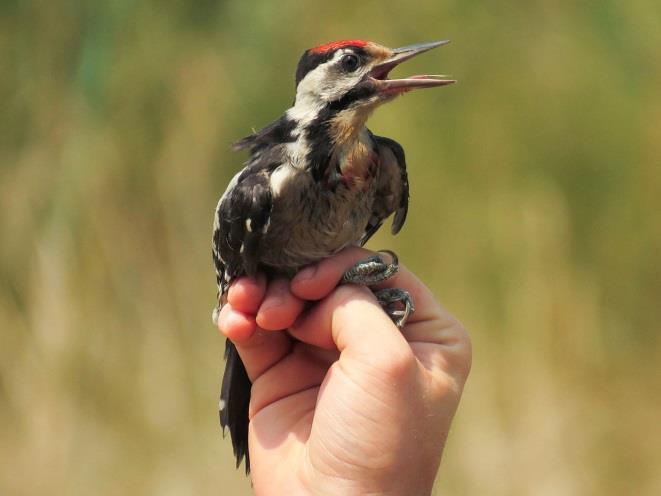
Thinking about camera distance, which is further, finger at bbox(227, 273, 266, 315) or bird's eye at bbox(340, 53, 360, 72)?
bird's eye at bbox(340, 53, 360, 72)

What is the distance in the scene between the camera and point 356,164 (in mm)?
1784

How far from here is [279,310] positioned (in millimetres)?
1688

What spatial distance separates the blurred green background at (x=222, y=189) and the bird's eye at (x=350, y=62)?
3.90 feet

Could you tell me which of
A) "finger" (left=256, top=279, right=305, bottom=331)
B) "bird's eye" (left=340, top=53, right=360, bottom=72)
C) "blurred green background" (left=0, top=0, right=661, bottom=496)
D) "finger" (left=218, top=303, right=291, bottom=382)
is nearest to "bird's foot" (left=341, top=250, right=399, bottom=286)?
"finger" (left=256, top=279, right=305, bottom=331)

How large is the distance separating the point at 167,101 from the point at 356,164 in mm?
1506

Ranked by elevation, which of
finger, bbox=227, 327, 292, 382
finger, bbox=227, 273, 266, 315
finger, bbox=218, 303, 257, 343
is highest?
finger, bbox=227, 273, 266, 315

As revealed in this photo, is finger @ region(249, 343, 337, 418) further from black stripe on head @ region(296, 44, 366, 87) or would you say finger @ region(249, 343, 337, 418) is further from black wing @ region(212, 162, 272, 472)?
black stripe on head @ region(296, 44, 366, 87)

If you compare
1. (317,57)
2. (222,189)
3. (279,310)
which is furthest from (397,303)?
(222,189)

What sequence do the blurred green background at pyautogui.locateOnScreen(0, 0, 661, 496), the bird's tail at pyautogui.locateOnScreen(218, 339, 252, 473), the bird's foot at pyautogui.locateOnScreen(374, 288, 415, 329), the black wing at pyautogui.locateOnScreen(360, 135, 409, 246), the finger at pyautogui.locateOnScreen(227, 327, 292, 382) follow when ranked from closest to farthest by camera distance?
the bird's foot at pyautogui.locateOnScreen(374, 288, 415, 329)
the finger at pyautogui.locateOnScreen(227, 327, 292, 382)
the black wing at pyautogui.locateOnScreen(360, 135, 409, 246)
the bird's tail at pyautogui.locateOnScreen(218, 339, 252, 473)
the blurred green background at pyautogui.locateOnScreen(0, 0, 661, 496)

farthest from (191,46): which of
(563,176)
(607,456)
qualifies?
(607,456)

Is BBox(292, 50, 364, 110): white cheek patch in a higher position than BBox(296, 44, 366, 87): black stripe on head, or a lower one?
lower

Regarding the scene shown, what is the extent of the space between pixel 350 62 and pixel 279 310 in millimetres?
590

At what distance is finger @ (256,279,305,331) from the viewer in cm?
167

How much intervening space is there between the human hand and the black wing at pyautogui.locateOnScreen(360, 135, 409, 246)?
26cm
